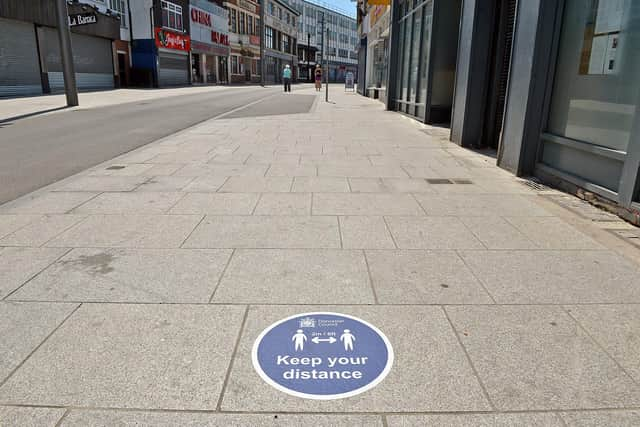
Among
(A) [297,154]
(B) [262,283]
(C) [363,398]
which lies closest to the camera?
(C) [363,398]

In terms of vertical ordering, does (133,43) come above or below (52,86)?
above

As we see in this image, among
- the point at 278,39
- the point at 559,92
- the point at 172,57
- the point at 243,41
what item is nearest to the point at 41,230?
the point at 559,92

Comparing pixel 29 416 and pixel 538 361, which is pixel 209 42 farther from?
pixel 538 361

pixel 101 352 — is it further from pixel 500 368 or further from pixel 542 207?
pixel 542 207

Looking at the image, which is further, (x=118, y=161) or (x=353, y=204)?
(x=118, y=161)

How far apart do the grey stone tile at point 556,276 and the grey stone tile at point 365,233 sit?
0.80m

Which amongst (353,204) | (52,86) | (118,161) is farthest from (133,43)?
(353,204)

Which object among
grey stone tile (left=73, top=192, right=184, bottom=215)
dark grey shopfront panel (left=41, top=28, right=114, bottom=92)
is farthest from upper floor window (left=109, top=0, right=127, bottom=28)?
grey stone tile (left=73, top=192, right=184, bottom=215)

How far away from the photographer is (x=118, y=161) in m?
8.68

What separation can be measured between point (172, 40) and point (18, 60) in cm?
1863

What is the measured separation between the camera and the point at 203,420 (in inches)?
89.2

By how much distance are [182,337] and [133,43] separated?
4247cm

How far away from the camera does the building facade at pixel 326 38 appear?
97.9 m

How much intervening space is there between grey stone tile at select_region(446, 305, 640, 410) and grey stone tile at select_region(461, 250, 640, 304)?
26 cm
